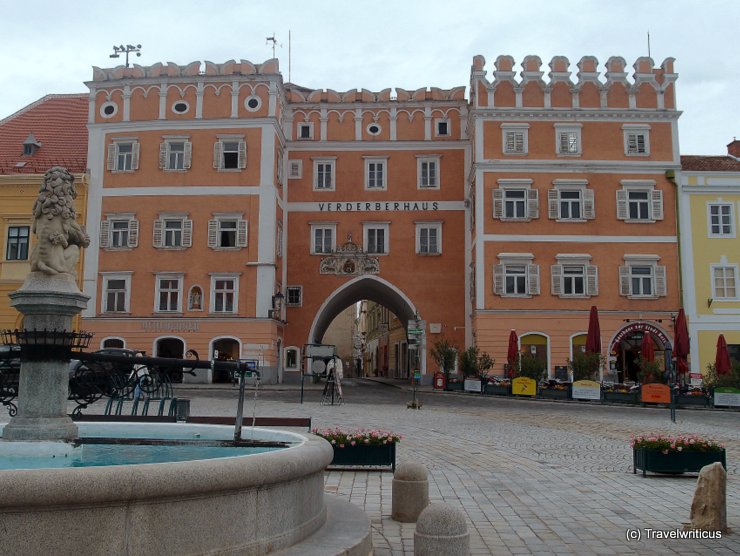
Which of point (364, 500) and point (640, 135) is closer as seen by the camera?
point (364, 500)

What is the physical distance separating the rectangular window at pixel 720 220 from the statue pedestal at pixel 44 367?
3443cm

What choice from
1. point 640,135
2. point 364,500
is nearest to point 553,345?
point 640,135

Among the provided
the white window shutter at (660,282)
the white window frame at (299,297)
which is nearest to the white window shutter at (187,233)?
the white window frame at (299,297)

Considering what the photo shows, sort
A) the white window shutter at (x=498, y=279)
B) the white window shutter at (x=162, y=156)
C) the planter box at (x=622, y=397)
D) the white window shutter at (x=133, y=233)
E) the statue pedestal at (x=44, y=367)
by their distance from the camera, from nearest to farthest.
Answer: the statue pedestal at (x=44, y=367)
the planter box at (x=622, y=397)
the white window shutter at (x=498, y=279)
the white window shutter at (x=133, y=233)
the white window shutter at (x=162, y=156)

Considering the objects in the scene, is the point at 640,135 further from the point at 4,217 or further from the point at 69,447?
the point at 69,447

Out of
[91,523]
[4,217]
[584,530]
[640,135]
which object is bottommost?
[584,530]

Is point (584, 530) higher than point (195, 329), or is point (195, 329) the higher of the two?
Answer: point (195, 329)

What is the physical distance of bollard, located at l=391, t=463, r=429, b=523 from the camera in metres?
7.85

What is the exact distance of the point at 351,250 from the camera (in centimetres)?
3841

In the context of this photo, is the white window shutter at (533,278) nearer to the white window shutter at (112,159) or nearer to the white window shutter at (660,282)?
the white window shutter at (660,282)

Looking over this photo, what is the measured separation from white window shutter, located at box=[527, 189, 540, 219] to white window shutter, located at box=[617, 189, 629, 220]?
3.90 metres

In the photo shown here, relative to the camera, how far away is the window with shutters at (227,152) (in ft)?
119

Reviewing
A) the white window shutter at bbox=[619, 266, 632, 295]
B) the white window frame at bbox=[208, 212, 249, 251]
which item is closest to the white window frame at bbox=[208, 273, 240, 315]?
the white window frame at bbox=[208, 212, 249, 251]

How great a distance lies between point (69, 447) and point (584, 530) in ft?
16.8
